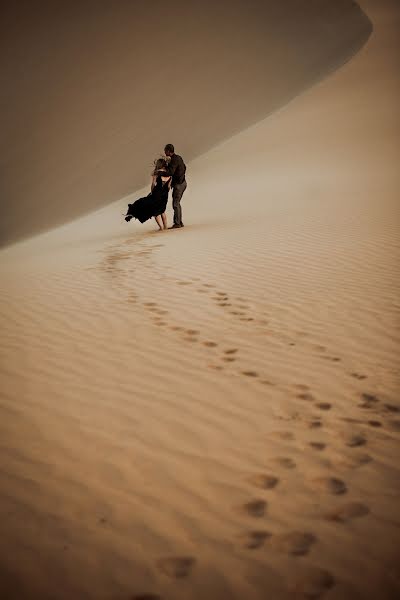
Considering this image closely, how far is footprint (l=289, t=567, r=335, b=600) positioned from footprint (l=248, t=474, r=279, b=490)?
55cm

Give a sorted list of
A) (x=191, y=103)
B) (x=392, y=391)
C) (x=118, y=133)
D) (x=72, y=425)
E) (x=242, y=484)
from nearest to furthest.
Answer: (x=242, y=484) < (x=72, y=425) < (x=392, y=391) < (x=118, y=133) < (x=191, y=103)

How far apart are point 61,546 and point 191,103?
79.4 ft

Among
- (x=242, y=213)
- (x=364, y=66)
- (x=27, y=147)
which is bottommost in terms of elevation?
(x=242, y=213)

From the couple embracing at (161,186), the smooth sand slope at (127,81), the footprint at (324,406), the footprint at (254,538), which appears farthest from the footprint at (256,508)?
the smooth sand slope at (127,81)

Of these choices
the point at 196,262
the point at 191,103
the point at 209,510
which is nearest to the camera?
the point at 209,510

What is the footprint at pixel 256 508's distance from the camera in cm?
241

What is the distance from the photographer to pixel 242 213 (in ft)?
38.2

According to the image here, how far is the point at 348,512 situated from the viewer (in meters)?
2.43

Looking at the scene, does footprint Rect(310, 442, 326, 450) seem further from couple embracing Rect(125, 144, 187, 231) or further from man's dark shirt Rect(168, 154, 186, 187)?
man's dark shirt Rect(168, 154, 186, 187)

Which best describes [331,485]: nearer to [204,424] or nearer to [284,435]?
[284,435]

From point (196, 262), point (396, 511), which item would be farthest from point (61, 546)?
point (196, 262)

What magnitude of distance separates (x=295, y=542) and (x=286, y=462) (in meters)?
0.60

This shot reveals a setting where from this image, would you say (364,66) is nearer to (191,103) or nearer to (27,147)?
(191,103)

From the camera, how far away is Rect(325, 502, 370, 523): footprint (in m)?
2.39
